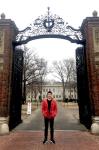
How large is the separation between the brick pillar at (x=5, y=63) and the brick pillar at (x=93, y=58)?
369cm

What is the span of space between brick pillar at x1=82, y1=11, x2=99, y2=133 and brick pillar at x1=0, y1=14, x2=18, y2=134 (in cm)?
369

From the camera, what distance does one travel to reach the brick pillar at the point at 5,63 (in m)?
10.9

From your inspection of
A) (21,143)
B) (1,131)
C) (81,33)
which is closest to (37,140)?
(21,143)

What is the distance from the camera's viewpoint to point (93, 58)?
11.1 m

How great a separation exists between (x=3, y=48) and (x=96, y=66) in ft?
14.6

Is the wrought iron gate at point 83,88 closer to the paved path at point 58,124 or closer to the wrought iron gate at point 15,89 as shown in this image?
the paved path at point 58,124

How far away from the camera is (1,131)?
33.4 feet

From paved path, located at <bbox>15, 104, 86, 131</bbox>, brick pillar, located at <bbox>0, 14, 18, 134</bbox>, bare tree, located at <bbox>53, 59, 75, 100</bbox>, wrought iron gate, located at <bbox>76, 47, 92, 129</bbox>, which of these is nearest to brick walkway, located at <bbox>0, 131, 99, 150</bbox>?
brick pillar, located at <bbox>0, 14, 18, 134</bbox>

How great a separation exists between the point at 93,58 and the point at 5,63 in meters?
4.09

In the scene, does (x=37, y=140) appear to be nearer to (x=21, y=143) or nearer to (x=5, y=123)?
(x=21, y=143)

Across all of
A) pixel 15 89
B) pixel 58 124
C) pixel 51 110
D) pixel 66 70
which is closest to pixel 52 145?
pixel 51 110

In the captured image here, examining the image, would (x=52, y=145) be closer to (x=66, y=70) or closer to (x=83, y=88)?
(x=83, y=88)

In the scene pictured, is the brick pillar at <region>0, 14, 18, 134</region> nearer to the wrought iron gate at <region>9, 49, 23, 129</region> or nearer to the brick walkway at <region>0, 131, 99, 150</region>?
the wrought iron gate at <region>9, 49, 23, 129</region>

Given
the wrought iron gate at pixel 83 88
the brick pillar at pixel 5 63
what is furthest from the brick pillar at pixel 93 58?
the brick pillar at pixel 5 63
